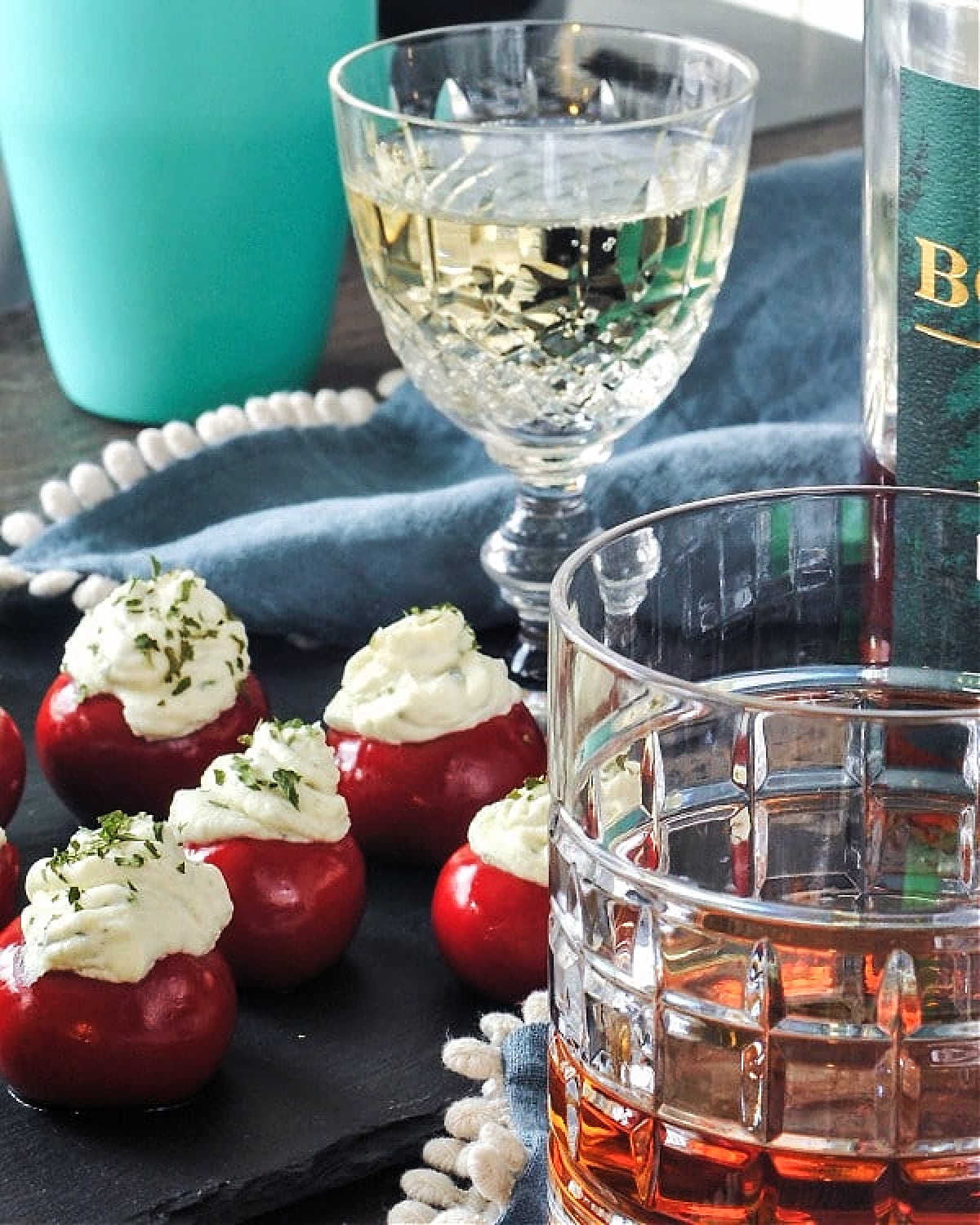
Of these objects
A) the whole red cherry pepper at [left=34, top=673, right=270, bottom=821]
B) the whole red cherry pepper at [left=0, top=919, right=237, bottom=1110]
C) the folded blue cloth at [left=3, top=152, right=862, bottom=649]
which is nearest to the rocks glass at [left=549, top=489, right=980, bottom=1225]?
the whole red cherry pepper at [left=0, top=919, right=237, bottom=1110]

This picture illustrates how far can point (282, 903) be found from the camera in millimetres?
595

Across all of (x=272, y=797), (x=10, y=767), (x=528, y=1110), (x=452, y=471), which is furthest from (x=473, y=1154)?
(x=452, y=471)

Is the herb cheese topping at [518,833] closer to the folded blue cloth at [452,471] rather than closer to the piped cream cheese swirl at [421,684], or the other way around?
the piped cream cheese swirl at [421,684]

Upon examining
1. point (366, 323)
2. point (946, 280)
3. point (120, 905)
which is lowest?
point (366, 323)

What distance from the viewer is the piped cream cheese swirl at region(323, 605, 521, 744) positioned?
664mm

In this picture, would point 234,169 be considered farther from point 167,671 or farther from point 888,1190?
point 888,1190

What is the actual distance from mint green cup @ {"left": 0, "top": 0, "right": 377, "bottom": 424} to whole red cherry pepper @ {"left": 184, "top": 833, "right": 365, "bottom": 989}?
0.43 m

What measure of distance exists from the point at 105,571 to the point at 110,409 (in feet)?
0.67

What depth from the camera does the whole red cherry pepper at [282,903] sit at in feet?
1.95

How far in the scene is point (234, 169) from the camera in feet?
3.12

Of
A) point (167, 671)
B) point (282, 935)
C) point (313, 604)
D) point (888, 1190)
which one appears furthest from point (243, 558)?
point (888, 1190)

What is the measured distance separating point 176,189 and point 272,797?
1.40 ft

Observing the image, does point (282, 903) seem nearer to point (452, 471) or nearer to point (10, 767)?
point (10, 767)

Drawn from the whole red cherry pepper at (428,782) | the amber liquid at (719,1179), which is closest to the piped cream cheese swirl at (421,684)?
the whole red cherry pepper at (428,782)
